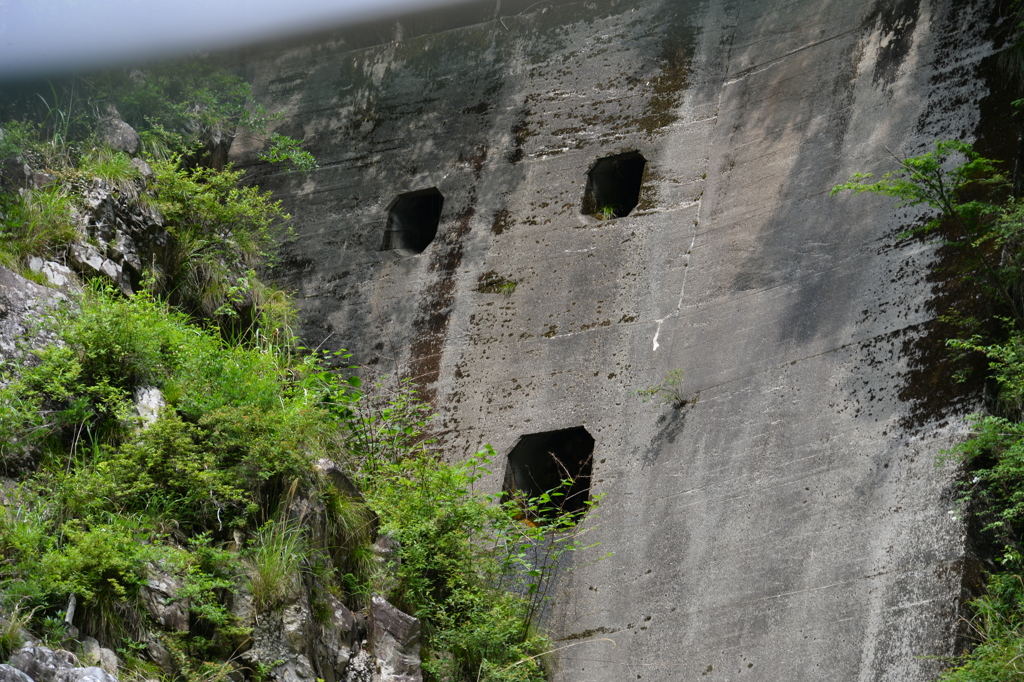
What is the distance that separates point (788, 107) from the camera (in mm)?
8555

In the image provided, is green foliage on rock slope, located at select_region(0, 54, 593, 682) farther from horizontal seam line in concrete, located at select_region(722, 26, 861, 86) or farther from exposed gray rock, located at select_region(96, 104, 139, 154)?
horizontal seam line in concrete, located at select_region(722, 26, 861, 86)

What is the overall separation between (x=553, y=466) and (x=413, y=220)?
291 cm

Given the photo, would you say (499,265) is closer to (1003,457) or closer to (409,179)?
(409,179)

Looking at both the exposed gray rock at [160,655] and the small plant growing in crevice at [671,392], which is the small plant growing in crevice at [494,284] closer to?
the small plant growing in crevice at [671,392]

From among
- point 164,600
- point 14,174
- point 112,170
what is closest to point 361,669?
point 164,600

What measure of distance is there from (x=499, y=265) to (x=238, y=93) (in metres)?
3.46

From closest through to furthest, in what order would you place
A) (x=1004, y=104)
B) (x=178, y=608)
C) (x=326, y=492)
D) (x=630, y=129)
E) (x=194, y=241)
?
(x=178, y=608) < (x=326, y=492) < (x=1004, y=104) < (x=194, y=241) < (x=630, y=129)

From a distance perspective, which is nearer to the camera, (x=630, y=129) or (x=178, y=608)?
(x=178, y=608)

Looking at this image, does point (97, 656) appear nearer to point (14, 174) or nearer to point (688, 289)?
point (14, 174)

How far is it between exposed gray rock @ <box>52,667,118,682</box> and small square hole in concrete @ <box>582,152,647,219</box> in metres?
5.54

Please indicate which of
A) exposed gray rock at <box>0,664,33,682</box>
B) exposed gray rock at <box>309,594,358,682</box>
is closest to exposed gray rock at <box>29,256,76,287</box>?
exposed gray rock at <box>309,594,358,682</box>

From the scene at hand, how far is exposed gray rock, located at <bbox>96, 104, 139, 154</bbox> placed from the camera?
8898 mm

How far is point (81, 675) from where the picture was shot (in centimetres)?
452

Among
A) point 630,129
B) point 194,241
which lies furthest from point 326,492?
point 630,129
